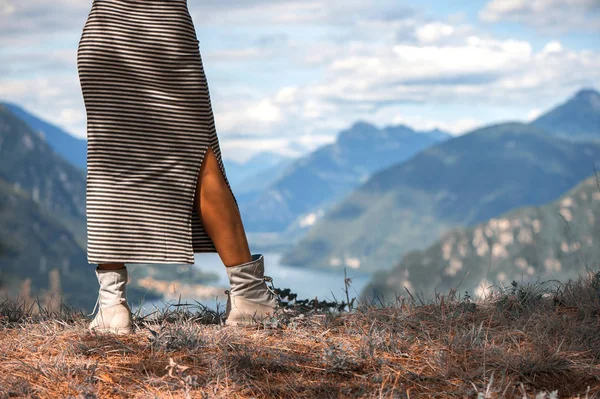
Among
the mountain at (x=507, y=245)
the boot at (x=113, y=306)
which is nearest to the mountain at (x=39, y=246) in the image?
the mountain at (x=507, y=245)

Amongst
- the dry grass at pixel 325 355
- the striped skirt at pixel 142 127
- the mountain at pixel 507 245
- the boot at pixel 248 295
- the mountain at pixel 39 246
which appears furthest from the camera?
the mountain at pixel 507 245

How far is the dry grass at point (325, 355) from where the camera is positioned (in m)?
2.74

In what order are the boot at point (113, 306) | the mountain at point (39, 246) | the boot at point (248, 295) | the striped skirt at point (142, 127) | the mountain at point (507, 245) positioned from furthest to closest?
the mountain at point (507, 245) → the mountain at point (39, 246) → the boot at point (248, 295) → the boot at point (113, 306) → the striped skirt at point (142, 127)

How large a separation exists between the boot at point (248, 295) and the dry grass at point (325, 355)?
91 millimetres

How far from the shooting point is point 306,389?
2760 millimetres

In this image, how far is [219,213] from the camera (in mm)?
3572

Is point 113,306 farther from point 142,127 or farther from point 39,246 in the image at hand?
point 39,246

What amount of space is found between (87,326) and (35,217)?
182927 mm

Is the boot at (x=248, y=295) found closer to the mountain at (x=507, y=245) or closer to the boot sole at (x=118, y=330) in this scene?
the boot sole at (x=118, y=330)

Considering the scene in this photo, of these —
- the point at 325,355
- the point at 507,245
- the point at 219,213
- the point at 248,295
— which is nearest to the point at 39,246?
the point at 507,245

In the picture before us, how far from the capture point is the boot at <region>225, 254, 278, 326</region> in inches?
144

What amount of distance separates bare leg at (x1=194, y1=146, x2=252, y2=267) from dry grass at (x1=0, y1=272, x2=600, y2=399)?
374 millimetres

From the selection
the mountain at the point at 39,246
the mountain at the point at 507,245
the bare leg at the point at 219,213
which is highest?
the bare leg at the point at 219,213

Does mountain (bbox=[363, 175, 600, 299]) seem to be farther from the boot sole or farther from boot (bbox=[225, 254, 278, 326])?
the boot sole
